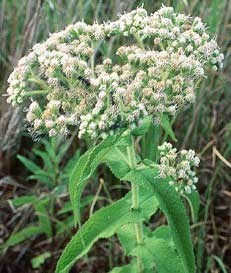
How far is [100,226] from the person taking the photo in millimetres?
2004

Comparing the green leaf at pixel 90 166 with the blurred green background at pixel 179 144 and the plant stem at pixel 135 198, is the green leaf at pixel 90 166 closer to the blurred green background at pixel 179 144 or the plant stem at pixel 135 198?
the plant stem at pixel 135 198

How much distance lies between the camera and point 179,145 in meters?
3.14

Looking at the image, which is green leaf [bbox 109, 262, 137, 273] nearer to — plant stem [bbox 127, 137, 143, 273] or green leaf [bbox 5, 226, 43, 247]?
plant stem [bbox 127, 137, 143, 273]

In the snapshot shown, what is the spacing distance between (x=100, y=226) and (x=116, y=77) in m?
0.49

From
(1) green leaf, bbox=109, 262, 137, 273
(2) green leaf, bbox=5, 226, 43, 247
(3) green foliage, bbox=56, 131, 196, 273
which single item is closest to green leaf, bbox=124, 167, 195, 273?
(3) green foliage, bbox=56, 131, 196, 273

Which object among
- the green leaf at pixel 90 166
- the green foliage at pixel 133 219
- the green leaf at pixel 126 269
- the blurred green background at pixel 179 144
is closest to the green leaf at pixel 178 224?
the green foliage at pixel 133 219

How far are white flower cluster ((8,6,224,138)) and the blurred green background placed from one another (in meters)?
0.94

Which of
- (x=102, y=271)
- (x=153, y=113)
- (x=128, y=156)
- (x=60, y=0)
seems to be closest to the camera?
(x=153, y=113)

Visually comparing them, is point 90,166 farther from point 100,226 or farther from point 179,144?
point 179,144

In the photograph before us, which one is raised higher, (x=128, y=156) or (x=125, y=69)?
(x=125, y=69)

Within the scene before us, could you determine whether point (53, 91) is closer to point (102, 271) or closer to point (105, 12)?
point (102, 271)

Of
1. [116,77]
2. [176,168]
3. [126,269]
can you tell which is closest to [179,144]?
[126,269]

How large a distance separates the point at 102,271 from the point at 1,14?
1.49 meters

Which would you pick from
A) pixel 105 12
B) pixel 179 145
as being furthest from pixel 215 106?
pixel 105 12
